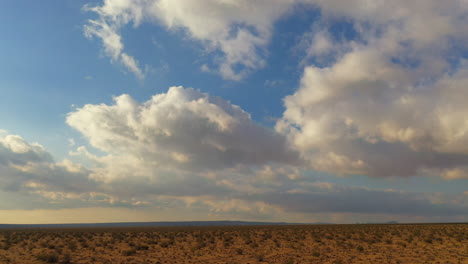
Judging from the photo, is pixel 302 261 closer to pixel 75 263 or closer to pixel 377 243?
pixel 377 243

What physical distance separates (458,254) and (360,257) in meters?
8.92

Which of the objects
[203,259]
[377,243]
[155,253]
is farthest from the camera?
[377,243]

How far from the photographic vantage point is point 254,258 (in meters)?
27.3

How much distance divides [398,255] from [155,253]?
2217cm

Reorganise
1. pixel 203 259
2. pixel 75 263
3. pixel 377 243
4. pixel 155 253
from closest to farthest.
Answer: pixel 75 263, pixel 203 259, pixel 155 253, pixel 377 243

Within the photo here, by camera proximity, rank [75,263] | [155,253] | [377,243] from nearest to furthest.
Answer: [75,263] → [155,253] → [377,243]

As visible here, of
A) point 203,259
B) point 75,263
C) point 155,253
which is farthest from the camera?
point 155,253

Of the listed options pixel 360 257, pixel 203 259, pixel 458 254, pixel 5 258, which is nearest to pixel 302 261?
pixel 360 257

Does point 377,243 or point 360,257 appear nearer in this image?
point 360,257

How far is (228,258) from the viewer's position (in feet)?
90.6

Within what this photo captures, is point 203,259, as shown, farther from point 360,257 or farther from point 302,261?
point 360,257

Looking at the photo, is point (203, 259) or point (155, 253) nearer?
point (203, 259)

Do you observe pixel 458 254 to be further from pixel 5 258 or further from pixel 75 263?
pixel 5 258

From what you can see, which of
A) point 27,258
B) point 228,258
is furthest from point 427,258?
point 27,258
